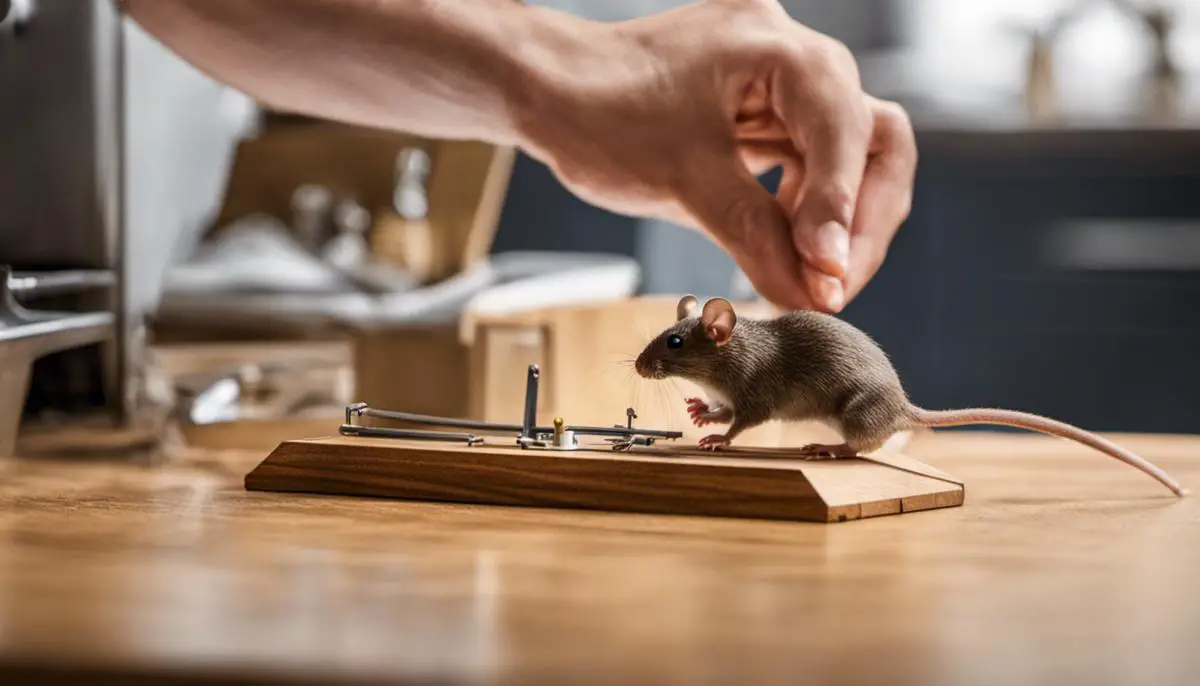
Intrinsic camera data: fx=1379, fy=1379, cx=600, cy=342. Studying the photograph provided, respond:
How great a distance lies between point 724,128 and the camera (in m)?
1.02

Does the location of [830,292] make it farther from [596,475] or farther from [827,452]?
[596,475]

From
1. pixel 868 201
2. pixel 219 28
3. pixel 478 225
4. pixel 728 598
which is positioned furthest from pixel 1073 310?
pixel 728 598

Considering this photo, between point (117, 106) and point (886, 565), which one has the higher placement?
point (117, 106)

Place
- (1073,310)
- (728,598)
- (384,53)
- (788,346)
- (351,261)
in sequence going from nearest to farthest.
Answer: (728,598) → (788,346) → (384,53) → (351,261) → (1073,310)

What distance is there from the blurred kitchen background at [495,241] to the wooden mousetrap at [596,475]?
0.91 ft

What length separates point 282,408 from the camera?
4.51 feet

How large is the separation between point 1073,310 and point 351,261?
200cm

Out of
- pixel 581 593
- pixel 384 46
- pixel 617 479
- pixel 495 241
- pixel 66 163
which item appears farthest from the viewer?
pixel 495 241

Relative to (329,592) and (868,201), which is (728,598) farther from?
(868,201)

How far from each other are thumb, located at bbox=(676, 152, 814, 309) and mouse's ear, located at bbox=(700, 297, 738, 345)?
7 centimetres

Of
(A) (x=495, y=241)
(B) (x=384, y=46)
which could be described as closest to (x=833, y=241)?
(B) (x=384, y=46)

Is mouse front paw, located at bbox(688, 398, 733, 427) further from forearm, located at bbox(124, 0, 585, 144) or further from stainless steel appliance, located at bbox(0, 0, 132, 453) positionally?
stainless steel appliance, located at bbox(0, 0, 132, 453)

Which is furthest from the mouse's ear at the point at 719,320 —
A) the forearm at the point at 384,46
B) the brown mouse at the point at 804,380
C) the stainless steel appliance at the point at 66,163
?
the stainless steel appliance at the point at 66,163

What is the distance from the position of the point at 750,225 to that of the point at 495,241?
2294 mm
